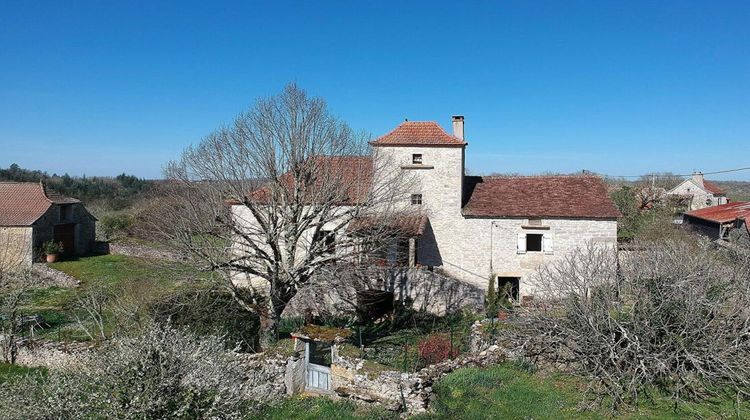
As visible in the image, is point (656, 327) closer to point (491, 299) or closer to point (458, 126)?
point (491, 299)

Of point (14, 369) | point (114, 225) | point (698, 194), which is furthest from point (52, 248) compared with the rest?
point (698, 194)

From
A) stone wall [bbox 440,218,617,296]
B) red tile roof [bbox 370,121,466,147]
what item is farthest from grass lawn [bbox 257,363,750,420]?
red tile roof [bbox 370,121,466,147]

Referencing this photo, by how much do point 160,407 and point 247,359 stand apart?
7375 millimetres

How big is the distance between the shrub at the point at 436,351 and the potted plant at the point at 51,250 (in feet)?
91.7

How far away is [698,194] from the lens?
185ft

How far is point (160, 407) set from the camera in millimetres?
7062

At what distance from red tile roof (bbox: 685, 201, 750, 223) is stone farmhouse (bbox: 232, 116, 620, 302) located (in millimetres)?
11120

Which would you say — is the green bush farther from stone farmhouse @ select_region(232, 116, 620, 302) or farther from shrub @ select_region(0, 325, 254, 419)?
shrub @ select_region(0, 325, 254, 419)

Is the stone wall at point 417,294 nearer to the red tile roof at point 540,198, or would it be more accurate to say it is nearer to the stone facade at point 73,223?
the red tile roof at point 540,198

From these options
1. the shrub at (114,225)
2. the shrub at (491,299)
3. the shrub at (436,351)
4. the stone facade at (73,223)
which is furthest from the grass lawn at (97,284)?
the shrub at (491,299)

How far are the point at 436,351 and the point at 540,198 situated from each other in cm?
1188

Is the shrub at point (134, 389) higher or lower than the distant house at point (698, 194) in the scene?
lower

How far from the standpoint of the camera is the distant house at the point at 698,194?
54156mm

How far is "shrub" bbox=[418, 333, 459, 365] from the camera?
14781 mm
